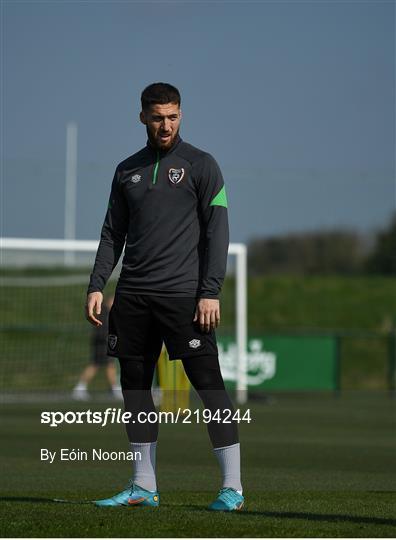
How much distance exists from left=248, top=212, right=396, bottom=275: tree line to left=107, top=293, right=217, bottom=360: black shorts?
2305cm

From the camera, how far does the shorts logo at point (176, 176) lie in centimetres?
664

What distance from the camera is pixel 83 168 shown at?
27.7 metres

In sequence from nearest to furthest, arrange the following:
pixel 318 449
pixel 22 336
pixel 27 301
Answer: pixel 318 449 → pixel 22 336 → pixel 27 301

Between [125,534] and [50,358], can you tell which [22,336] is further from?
[125,534]

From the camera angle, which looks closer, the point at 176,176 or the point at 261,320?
the point at 176,176

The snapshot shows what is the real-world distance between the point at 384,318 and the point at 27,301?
10.5 meters

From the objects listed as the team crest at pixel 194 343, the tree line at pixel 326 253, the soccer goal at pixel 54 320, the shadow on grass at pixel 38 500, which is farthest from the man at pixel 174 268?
the tree line at pixel 326 253

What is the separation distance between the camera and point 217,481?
8.87m

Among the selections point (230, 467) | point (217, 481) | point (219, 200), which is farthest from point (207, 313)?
point (217, 481)

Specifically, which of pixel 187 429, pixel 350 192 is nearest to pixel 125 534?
pixel 187 429

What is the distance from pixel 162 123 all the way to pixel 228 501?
6.79 feet

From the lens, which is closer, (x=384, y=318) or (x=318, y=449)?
(x=318, y=449)

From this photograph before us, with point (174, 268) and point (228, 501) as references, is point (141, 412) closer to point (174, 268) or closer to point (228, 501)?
point (228, 501)

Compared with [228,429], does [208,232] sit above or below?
above
